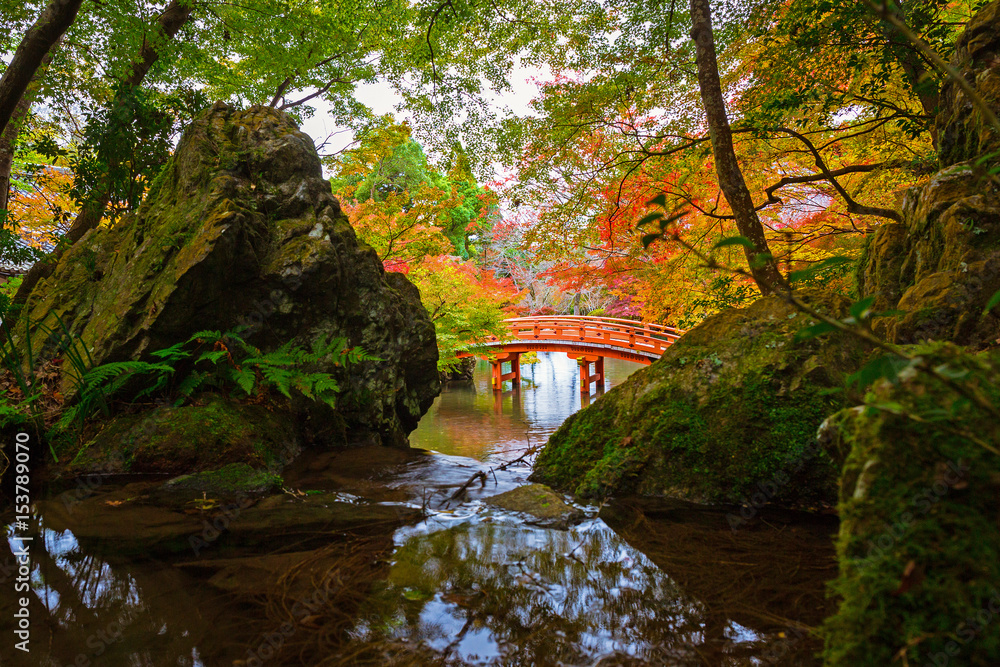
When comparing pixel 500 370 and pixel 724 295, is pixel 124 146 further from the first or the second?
pixel 500 370

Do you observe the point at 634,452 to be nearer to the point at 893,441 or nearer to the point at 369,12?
the point at 893,441

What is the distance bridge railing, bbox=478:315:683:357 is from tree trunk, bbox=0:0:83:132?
33.3 feet

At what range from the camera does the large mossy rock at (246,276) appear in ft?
13.2

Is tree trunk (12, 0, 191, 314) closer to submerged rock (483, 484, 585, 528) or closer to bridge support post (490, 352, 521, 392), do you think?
submerged rock (483, 484, 585, 528)

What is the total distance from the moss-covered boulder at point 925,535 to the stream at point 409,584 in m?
0.65

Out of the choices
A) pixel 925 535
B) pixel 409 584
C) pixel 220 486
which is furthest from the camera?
pixel 220 486

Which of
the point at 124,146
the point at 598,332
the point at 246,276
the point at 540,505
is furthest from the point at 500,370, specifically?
the point at 540,505

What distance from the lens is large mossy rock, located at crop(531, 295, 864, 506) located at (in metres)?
2.74

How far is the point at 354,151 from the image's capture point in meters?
8.78

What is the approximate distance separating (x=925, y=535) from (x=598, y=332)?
41.2ft

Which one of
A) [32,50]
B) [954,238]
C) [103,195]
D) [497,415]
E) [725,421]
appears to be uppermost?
[32,50]

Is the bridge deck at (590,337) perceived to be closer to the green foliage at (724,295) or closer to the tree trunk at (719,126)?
the green foliage at (724,295)

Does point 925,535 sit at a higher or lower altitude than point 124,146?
lower

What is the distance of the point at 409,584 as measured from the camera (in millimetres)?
2006
